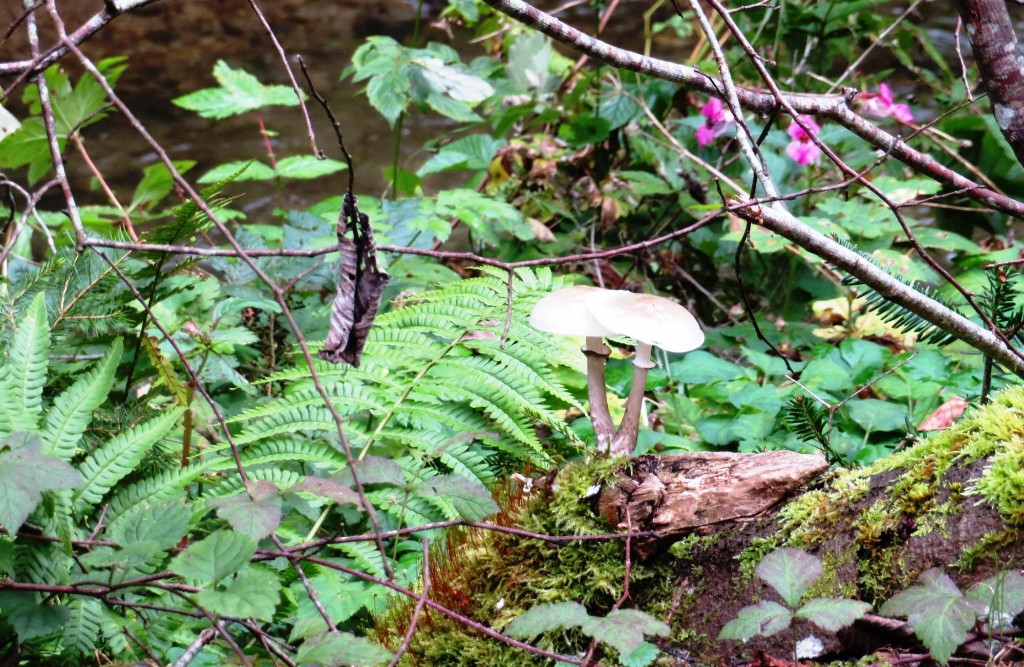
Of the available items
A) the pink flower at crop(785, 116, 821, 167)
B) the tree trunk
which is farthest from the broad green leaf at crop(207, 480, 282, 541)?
the pink flower at crop(785, 116, 821, 167)

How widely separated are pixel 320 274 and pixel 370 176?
14.9 ft

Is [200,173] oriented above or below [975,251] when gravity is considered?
below

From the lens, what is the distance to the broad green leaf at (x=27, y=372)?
1699mm

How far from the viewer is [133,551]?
1.31 meters

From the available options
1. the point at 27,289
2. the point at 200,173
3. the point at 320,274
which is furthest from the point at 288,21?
the point at 27,289

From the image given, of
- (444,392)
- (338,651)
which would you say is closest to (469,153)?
(444,392)

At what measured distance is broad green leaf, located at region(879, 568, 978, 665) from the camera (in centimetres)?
122

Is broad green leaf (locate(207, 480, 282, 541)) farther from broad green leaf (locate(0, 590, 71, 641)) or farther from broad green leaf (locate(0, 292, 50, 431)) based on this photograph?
broad green leaf (locate(0, 292, 50, 431))

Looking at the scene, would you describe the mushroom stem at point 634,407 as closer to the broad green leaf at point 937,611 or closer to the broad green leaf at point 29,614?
the broad green leaf at point 937,611

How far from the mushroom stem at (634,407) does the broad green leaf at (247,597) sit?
833mm

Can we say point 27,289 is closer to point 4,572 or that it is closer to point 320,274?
point 4,572

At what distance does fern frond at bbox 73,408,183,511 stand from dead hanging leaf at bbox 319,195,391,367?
46cm

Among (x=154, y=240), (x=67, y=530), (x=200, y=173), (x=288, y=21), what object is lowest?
(x=200, y=173)

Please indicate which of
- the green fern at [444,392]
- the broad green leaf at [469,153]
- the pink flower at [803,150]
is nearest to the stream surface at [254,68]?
the broad green leaf at [469,153]
